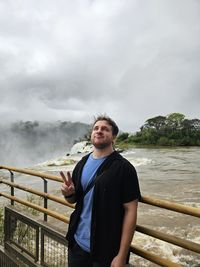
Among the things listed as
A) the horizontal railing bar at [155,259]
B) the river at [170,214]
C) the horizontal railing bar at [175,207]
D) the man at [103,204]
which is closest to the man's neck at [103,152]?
the man at [103,204]

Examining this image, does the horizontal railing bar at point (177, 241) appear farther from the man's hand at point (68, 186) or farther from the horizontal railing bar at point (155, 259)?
the man's hand at point (68, 186)

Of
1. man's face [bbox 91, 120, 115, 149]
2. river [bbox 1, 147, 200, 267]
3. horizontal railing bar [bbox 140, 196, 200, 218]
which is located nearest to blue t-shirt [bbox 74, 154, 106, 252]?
man's face [bbox 91, 120, 115, 149]

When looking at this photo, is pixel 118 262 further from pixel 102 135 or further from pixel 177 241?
pixel 102 135

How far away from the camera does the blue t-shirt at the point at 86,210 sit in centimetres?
272

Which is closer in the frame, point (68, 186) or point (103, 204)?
point (103, 204)

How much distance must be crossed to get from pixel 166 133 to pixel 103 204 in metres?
71.2

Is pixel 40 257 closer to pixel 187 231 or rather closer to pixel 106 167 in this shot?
pixel 106 167

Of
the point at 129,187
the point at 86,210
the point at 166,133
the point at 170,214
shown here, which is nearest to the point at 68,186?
the point at 86,210

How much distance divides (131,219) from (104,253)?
314 millimetres

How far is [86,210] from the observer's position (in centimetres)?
275

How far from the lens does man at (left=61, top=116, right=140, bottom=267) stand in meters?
2.50

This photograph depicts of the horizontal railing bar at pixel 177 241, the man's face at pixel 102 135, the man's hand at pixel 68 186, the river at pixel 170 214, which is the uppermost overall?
the man's face at pixel 102 135

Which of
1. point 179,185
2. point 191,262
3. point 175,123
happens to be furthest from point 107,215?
point 175,123

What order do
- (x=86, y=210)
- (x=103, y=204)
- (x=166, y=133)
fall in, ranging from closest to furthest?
(x=103, y=204) < (x=86, y=210) < (x=166, y=133)
